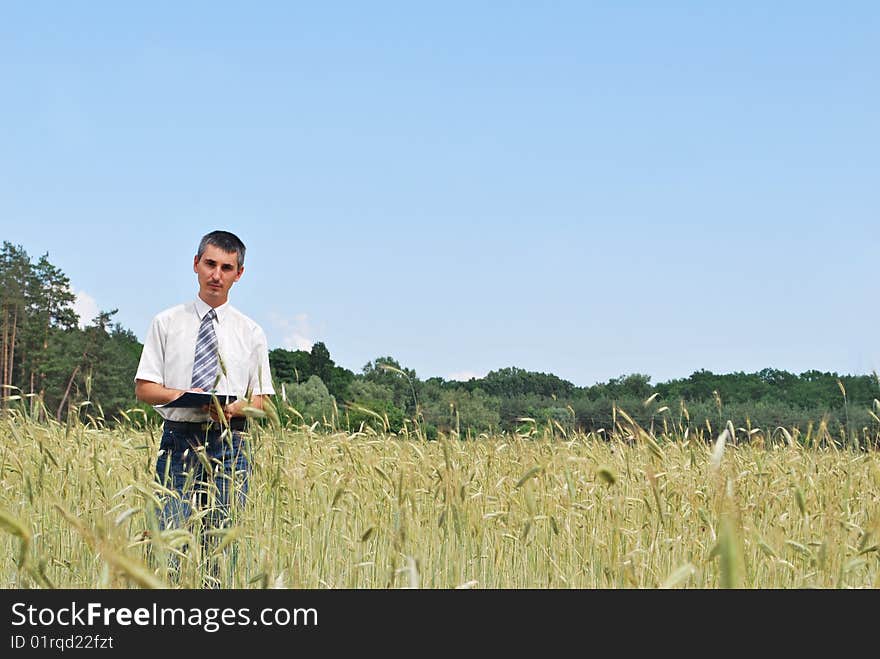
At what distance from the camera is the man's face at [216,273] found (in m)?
3.47

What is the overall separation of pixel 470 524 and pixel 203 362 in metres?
1.51

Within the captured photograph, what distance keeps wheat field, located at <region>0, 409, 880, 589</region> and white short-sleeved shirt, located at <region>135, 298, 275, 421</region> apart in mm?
308

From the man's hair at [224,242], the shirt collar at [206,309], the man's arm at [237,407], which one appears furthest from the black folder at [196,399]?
the man's hair at [224,242]

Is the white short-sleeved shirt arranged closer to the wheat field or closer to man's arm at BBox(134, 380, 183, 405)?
man's arm at BBox(134, 380, 183, 405)

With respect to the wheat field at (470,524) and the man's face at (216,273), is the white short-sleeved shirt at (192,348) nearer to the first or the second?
the man's face at (216,273)

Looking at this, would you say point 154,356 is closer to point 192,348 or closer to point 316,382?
point 192,348

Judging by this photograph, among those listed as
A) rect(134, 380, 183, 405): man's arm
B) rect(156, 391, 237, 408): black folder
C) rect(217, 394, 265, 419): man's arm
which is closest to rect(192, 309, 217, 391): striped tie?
rect(134, 380, 183, 405): man's arm

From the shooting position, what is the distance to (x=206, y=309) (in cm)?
360

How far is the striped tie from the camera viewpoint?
137 inches

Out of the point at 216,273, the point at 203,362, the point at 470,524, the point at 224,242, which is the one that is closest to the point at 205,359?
the point at 203,362

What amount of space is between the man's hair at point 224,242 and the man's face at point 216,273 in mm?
17
